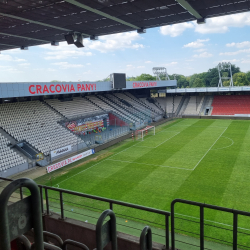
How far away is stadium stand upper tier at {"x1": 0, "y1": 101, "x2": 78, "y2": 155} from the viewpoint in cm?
2256

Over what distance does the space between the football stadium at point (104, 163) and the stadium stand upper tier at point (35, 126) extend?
0.11 m

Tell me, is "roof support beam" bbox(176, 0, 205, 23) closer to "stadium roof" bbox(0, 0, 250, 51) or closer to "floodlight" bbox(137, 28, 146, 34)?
"stadium roof" bbox(0, 0, 250, 51)

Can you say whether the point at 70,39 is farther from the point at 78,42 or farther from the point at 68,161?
the point at 68,161

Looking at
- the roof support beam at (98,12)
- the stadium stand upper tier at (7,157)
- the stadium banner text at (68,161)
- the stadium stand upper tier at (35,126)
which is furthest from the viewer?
the stadium stand upper tier at (35,126)

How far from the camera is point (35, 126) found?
24.9m

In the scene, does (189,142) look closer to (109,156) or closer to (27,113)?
(109,156)

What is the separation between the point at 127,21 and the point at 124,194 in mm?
9345

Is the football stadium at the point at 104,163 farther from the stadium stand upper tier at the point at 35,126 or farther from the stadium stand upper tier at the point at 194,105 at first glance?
the stadium stand upper tier at the point at 194,105

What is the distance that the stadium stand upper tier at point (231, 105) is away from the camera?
4694cm

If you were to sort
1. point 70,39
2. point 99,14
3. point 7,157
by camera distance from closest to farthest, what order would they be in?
point 99,14 < point 70,39 < point 7,157

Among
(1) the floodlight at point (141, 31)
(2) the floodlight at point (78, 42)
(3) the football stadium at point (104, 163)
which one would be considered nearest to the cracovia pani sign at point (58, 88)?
(3) the football stadium at point (104, 163)

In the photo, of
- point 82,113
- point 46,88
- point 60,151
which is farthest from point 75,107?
point 60,151

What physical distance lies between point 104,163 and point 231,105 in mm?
36825

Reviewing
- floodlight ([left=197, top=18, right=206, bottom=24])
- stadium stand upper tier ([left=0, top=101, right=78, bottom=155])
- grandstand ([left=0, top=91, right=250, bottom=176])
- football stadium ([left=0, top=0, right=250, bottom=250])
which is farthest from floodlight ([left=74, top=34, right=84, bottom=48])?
stadium stand upper tier ([left=0, top=101, right=78, bottom=155])
